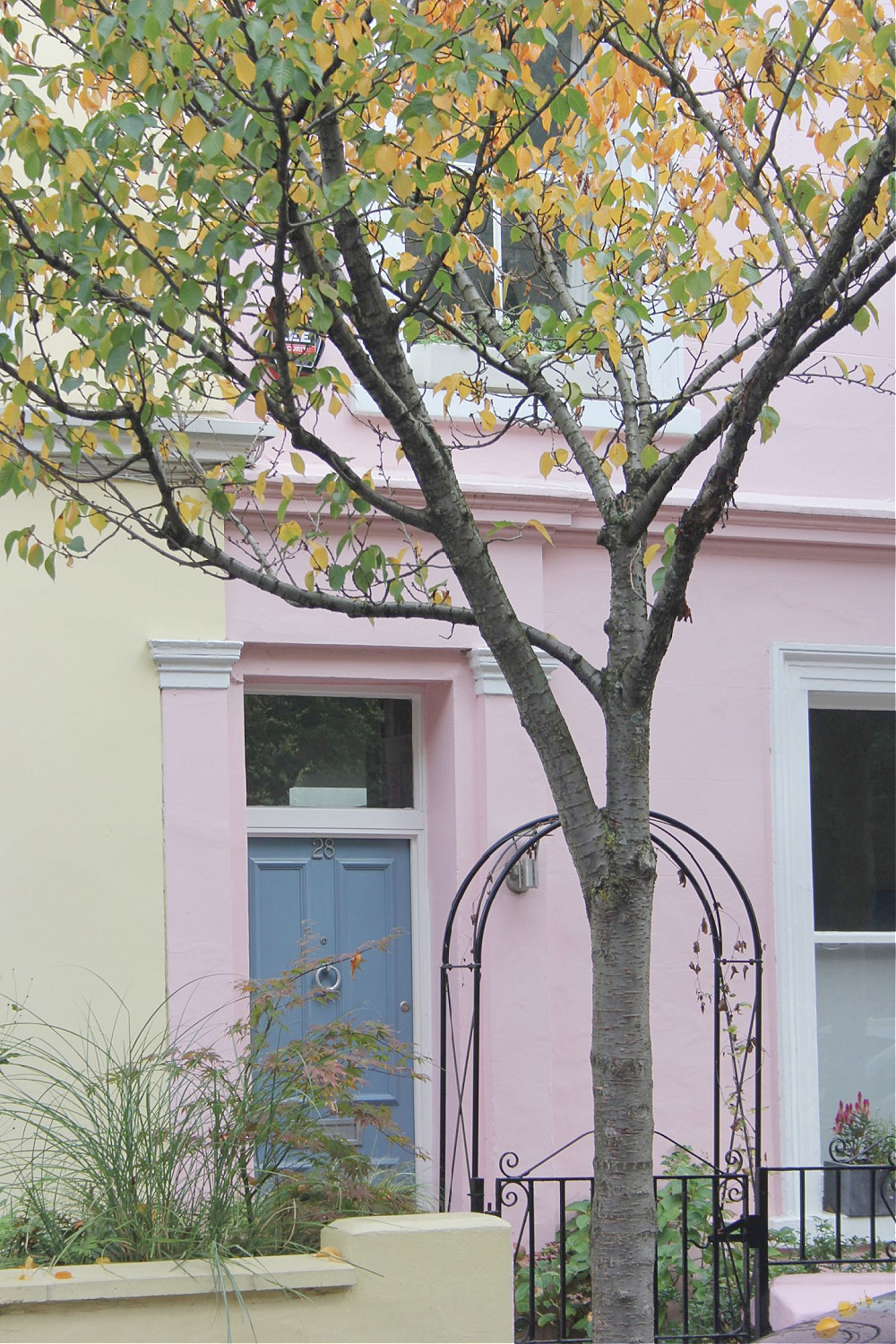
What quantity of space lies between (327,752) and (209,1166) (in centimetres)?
308

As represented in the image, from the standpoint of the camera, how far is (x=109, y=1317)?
4.07m

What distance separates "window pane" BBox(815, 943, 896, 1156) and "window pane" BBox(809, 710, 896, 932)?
0.63 ft

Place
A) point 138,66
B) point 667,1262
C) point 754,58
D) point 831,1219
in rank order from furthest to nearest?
point 831,1219
point 667,1262
point 754,58
point 138,66

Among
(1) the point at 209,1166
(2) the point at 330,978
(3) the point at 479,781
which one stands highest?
(3) the point at 479,781

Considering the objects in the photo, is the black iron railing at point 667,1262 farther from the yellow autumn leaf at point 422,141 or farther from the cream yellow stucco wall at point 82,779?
the yellow autumn leaf at point 422,141

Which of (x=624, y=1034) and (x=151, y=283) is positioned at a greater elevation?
(x=151, y=283)

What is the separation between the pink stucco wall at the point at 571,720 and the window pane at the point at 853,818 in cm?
47

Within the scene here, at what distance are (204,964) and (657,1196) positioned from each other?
2.27 m

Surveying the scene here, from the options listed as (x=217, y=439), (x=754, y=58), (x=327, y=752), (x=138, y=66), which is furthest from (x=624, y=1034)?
(x=217, y=439)

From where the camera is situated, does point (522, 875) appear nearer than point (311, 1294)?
No

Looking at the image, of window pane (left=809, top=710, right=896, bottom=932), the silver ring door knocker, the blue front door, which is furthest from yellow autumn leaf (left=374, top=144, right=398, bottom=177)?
window pane (left=809, top=710, right=896, bottom=932)

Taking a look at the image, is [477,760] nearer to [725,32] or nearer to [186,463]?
[186,463]

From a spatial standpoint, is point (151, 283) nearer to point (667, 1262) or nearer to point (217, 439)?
point (217, 439)

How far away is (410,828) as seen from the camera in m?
7.44
